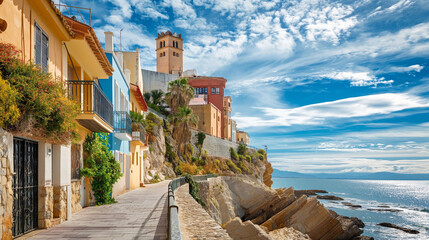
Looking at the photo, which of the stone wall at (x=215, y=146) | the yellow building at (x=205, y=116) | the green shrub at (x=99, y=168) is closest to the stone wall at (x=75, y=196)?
the green shrub at (x=99, y=168)

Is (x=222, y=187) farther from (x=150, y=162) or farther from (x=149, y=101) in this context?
(x=149, y=101)

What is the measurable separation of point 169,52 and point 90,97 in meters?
78.4

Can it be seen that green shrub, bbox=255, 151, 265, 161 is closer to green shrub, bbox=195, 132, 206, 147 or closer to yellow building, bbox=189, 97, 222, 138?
yellow building, bbox=189, 97, 222, 138

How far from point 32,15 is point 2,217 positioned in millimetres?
4707

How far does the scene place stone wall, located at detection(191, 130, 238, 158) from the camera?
57.3 m

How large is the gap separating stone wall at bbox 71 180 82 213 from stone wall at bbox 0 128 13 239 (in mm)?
5095

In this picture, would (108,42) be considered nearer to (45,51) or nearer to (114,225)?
(45,51)

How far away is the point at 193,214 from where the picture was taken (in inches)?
473

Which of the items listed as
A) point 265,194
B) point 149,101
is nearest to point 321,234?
point 265,194

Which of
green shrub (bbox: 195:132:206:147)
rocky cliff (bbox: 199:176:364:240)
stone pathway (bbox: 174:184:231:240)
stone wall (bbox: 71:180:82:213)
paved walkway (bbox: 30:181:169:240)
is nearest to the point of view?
paved walkway (bbox: 30:181:169:240)

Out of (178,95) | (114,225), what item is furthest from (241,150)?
→ (114,225)

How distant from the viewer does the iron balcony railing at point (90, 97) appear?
1179 cm

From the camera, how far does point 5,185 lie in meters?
6.88

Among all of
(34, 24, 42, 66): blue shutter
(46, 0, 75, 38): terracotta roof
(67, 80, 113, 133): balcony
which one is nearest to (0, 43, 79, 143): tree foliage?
(34, 24, 42, 66): blue shutter
